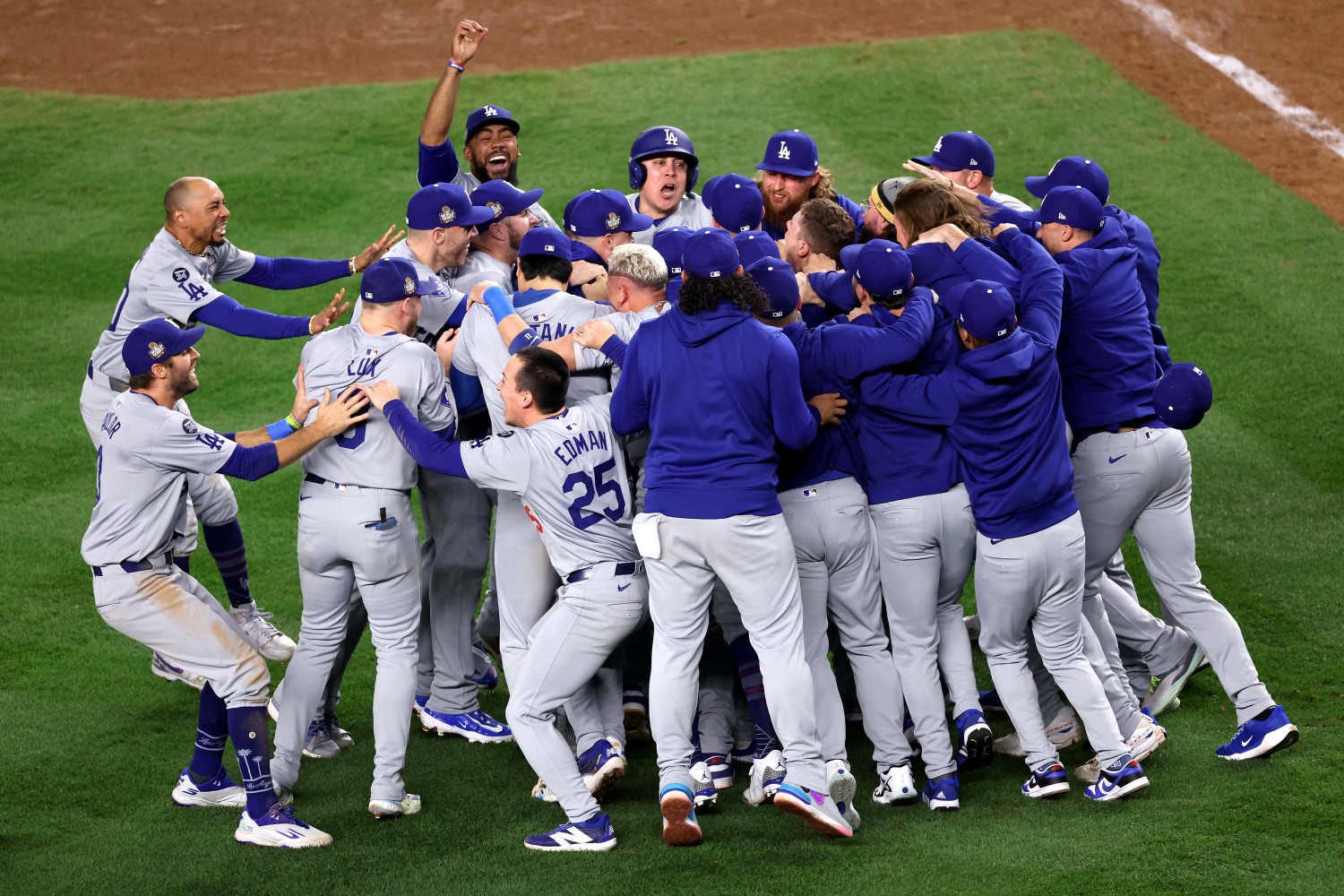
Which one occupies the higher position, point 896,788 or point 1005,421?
point 1005,421

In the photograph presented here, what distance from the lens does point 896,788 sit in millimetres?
→ 4949

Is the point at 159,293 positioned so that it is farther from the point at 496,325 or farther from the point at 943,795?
the point at 943,795

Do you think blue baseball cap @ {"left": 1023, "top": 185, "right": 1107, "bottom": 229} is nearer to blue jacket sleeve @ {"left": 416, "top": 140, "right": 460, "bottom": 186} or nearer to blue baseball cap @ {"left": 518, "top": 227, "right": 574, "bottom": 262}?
blue baseball cap @ {"left": 518, "top": 227, "right": 574, "bottom": 262}

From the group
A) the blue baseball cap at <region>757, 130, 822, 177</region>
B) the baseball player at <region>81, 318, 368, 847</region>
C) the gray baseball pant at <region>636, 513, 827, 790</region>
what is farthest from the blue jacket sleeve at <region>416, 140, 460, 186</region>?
the gray baseball pant at <region>636, 513, 827, 790</region>

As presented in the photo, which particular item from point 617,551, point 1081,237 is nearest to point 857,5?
point 1081,237

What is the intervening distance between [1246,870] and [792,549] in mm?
1669

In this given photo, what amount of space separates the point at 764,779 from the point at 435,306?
7.41 feet

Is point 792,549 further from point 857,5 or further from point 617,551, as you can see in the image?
point 857,5

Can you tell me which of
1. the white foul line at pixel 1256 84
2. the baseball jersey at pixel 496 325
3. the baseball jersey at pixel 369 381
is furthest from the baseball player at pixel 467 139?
the white foul line at pixel 1256 84

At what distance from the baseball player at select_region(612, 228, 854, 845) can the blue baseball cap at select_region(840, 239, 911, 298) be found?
39cm

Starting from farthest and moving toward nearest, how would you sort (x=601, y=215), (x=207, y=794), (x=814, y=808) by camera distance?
(x=601, y=215)
(x=207, y=794)
(x=814, y=808)

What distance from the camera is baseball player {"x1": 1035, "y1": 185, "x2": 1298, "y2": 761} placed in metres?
5.12

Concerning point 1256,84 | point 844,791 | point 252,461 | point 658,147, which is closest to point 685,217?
point 658,147

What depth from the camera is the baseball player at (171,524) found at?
4.84m
